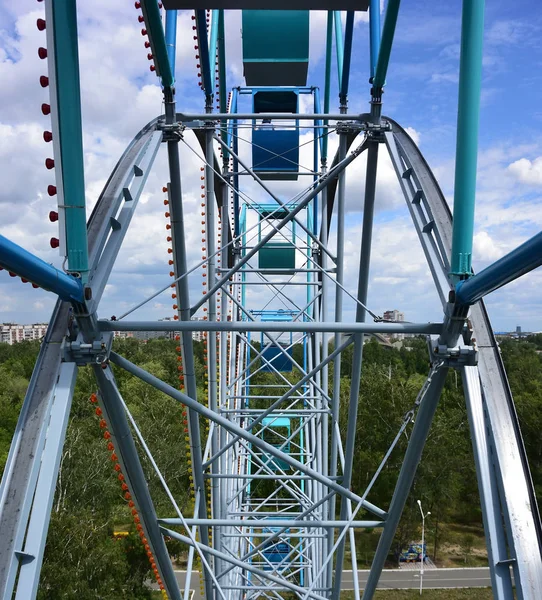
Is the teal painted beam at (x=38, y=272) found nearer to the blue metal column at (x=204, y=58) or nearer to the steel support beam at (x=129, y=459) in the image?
the steel support beam at (x=129, y=459)

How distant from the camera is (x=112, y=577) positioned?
1525cm

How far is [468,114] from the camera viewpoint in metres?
2.97

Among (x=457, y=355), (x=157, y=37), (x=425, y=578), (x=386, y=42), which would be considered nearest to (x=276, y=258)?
(x=386, y=42)

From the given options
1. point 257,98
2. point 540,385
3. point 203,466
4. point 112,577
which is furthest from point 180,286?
point 540,385

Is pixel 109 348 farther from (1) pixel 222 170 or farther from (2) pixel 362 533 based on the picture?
(2) pixel 362 533

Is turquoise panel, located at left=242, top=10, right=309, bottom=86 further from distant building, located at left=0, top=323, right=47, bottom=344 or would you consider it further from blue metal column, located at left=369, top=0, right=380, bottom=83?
distant building, located at left=0, top=323, right=47, bottom=344

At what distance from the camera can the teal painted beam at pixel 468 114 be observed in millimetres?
2881

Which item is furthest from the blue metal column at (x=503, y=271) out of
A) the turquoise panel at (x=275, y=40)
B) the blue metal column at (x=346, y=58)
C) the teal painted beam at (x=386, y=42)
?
the turquoise panel at (x=275, y=40)

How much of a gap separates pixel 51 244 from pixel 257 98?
6.83 m

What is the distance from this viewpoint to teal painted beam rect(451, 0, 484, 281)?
2.88 m

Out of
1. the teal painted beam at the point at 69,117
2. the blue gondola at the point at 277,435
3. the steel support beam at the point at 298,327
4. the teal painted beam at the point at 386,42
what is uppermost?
the teal painted beam at the point at 386,42

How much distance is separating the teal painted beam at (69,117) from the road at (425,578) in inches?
689

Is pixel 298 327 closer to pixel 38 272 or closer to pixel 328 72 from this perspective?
pixel 38 272

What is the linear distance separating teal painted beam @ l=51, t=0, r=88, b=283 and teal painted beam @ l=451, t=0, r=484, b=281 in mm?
2086
